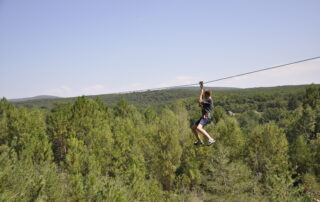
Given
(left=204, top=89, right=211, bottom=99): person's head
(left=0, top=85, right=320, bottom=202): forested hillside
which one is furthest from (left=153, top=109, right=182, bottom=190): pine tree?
(left=204, top=89, right=211, bottom=99): person's head

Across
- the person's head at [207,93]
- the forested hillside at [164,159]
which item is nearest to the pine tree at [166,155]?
the forested hillside at [164,159]

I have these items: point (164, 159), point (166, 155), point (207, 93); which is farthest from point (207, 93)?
point (164, 159)

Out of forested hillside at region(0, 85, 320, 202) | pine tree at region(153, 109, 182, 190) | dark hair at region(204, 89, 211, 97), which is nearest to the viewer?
dark hair at region(204, 89, 211, 97)

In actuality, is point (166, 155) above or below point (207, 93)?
below

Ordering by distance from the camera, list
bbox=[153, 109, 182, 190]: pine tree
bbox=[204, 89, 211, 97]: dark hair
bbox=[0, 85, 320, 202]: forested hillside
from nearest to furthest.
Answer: bbox=[204, 89, 211, 97]: dark hair → bbox=[0, 85, 320, 202]: forested hillside → bbox=[153, 109, 182, 190]: pine tree

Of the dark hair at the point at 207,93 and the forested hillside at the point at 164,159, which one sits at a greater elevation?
the dark hair at the point at 207,93

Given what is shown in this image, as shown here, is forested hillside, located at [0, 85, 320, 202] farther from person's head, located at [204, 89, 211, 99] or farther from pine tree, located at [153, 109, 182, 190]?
person's head, located at [204, 89, 211, 99]

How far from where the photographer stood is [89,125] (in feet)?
122

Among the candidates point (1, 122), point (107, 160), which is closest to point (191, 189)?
point (107, 160)

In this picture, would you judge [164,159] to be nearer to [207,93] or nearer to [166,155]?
[166,155]

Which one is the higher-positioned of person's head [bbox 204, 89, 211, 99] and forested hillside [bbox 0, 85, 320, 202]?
person's head [bbox 204, 89, 211, 99]

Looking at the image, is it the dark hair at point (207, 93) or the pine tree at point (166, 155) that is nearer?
the dark hair at point (207, 93)

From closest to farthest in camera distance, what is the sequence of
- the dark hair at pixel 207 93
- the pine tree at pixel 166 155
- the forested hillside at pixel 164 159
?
the dark hair at pixel 207 93
the forested hillside at pixel 164 159
the pine tree at pixel 166 155

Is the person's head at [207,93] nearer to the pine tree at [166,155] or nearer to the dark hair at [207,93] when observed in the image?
the dark hair at [207,93]
